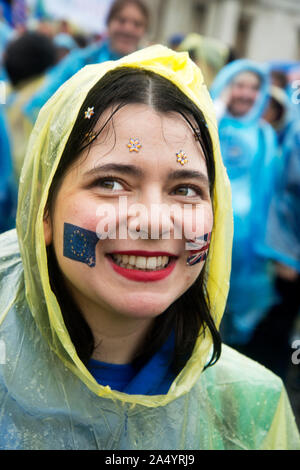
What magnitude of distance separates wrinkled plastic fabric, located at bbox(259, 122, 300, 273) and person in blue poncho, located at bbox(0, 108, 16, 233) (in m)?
1.99

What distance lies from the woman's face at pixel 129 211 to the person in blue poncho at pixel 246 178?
2.64m

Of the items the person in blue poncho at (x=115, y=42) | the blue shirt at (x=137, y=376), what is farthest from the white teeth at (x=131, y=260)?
the person in blue poncho at (x=115, y=42)

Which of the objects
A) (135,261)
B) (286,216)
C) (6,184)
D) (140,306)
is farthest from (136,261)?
(286,216)

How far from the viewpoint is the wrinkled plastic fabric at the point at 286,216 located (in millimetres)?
4016

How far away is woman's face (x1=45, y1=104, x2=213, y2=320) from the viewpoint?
132 cm

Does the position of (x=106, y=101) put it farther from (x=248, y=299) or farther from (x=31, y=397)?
(x=248, y=299)

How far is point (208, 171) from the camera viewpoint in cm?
150

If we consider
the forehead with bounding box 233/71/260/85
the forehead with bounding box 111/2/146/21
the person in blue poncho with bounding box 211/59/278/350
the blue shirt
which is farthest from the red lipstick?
the forehead with bounding box 233/71/260/85

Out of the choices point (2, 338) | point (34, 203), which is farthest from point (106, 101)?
point (2, 338)

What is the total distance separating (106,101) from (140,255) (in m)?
0.41

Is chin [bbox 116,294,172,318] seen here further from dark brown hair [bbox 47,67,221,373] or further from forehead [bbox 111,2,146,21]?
forehead [bbox 111,2,146,21]

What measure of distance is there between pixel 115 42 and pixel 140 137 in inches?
109

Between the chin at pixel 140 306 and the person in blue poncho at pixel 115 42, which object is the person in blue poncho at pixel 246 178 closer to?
the person in blue poncho at pixel 115 42
